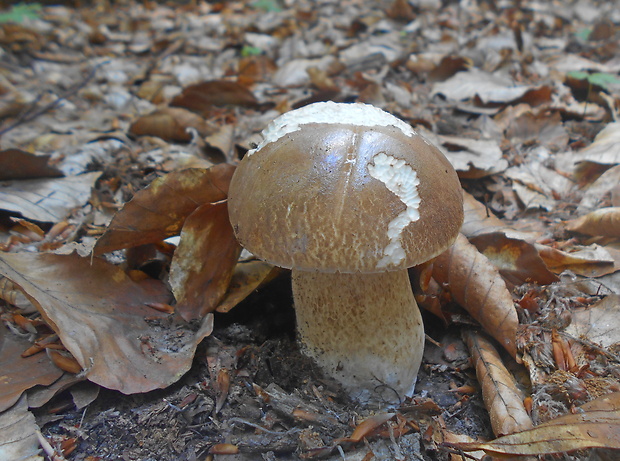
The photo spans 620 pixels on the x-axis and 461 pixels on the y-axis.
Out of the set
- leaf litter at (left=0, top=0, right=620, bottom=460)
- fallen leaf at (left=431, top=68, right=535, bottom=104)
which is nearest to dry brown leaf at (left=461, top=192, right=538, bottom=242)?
leaf litter at (left=0, top=0, right=620, bottom=460)

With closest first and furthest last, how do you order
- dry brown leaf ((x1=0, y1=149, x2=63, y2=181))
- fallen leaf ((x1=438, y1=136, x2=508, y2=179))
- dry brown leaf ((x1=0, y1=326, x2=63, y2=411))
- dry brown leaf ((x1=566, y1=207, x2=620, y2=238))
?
dry brown leaf ((x1=0, y1=326, x2=63, y2=411))
dry brown leaf ((x1=566, y1=207, x2=620, y2=238))
dry brown leaf ((x1=0, y1=149, x2=63, y2=181))
fallen leaf ((x1=438, y1=136, x2=508, y2=179))

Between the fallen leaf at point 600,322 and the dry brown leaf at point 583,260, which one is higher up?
the dry brown leaf at point 583,260

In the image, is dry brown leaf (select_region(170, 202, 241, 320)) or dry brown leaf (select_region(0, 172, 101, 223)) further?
dry brown leaf (select_region(0, 172, 101, 223))

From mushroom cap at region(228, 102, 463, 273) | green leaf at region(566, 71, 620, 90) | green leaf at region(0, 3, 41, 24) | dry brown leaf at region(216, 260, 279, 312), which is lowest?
dry brown leaf at region(216, 260, 279, 312)

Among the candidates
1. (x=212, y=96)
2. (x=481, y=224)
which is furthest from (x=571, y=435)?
(x=212, y=96)

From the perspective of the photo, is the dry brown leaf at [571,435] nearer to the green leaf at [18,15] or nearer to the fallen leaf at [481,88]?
the fallen leaf at [481,88]

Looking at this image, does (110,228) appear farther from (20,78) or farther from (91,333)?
(20,78)

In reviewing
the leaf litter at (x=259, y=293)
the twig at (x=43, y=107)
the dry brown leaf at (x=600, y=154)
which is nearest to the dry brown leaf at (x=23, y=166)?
the leaf litter at (x=259, y=293)

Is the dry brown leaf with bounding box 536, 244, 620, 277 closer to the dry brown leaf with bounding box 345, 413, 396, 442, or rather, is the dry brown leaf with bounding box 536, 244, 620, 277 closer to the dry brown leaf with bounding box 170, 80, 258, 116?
the dry brown leaf with bounding box 345, 413, 396, 442
